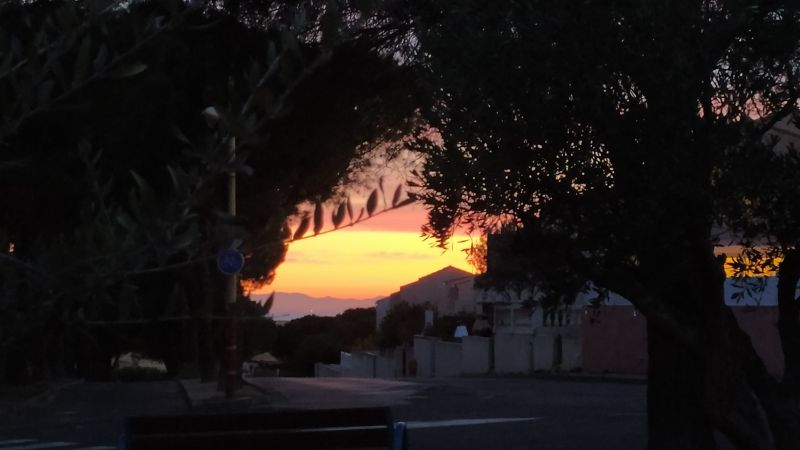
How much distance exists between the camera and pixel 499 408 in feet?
64.1

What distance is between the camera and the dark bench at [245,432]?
745 cm

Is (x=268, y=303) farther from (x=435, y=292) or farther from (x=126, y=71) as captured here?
(x=435, y=292)

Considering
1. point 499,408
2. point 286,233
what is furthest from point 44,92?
point 499,408

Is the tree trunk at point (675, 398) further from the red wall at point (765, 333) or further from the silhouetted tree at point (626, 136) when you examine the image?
the red wall at point (765, 333)

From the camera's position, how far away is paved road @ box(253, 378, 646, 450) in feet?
48.5

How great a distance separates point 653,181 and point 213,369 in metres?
18.7

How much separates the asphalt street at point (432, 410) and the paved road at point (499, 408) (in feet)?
0.04

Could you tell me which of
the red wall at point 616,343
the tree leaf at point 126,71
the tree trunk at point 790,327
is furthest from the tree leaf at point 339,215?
the red wall at point 616,343

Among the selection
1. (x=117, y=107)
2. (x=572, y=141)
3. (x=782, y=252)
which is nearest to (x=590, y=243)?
(x=572, y=141)

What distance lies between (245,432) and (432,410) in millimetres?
11560

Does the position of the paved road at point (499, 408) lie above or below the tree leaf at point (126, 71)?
below

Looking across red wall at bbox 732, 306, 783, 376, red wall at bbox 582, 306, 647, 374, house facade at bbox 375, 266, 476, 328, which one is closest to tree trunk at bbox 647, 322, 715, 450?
red wall at bbox 732, 306, 783, 376

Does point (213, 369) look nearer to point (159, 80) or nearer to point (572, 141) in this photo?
point (572, 141)

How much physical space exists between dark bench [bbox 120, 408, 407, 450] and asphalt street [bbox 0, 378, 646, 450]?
Result: 6.34m
